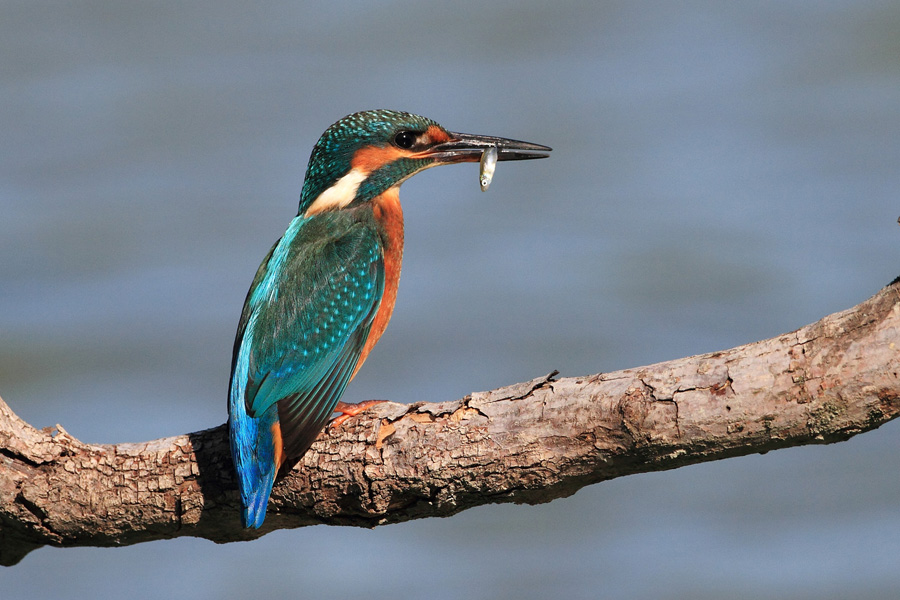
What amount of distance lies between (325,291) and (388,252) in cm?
42

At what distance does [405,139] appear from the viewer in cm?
421

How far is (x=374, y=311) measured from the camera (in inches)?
155

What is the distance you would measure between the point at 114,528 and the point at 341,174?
173cm

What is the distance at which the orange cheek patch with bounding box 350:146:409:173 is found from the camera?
4215mm

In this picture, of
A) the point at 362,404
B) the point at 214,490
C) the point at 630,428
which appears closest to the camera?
the point at 630,428

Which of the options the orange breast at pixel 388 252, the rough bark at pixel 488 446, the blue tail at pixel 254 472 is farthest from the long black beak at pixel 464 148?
the blue tail at pixel 254 472

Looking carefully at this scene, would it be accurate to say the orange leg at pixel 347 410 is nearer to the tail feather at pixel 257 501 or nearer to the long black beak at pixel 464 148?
the tail feather at pixel 257 501

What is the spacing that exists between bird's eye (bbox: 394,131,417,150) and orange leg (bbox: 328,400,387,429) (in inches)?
48.3

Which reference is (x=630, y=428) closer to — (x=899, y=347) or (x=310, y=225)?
(x=899, y=347)

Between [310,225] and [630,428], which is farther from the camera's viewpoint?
[310,225]

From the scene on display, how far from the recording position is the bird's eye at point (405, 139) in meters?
4.20

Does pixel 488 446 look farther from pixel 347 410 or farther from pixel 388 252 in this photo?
pixel 388 252

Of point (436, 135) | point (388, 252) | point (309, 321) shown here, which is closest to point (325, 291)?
point (309, 321)

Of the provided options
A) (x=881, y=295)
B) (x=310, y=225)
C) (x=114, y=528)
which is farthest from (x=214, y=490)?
(x=881, y=295)
